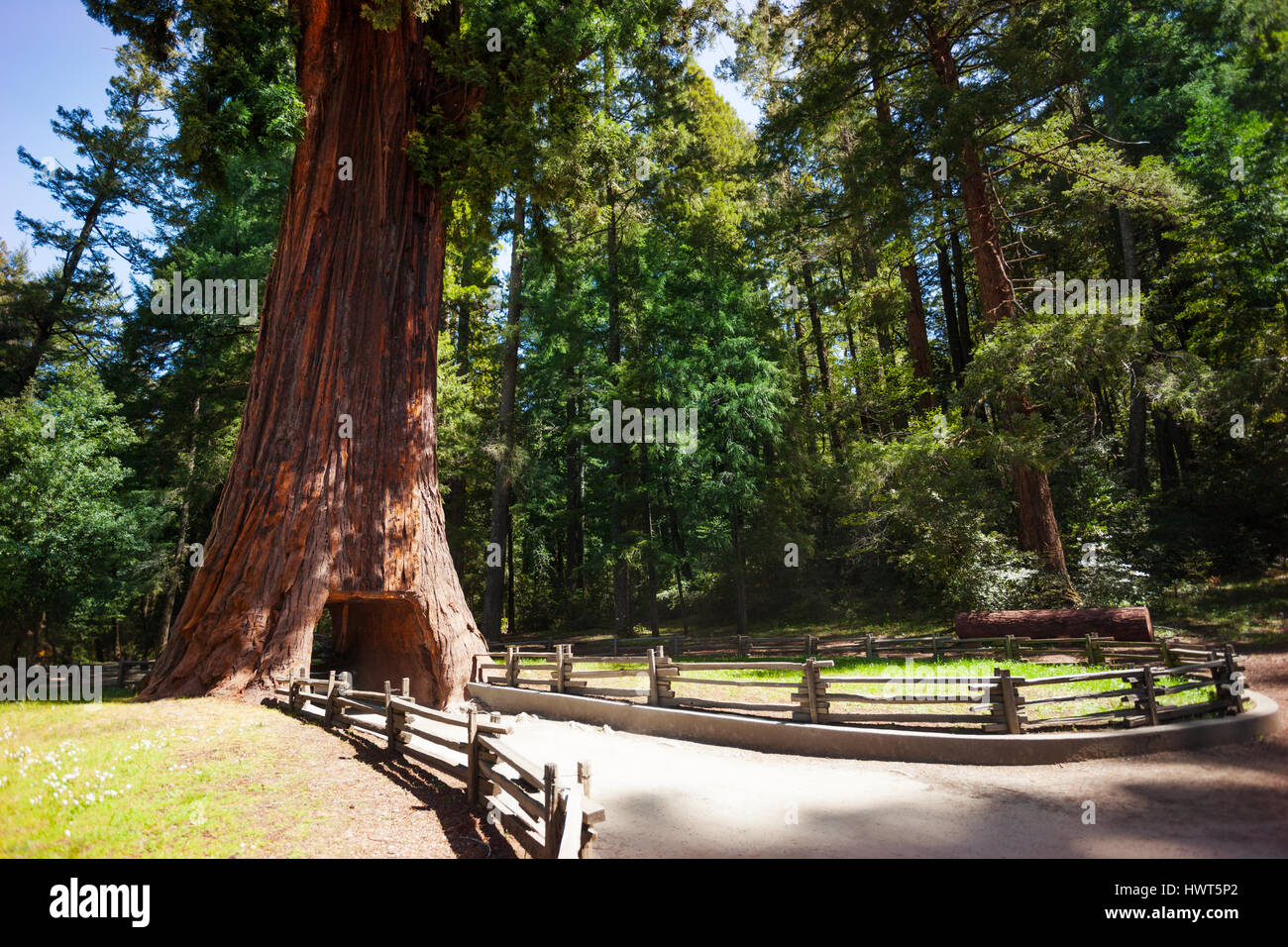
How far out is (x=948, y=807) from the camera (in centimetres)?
597

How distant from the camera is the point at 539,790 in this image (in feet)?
17.4

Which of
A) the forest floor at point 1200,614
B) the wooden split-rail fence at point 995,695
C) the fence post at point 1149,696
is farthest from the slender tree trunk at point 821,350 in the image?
the fence post at point 1149,696

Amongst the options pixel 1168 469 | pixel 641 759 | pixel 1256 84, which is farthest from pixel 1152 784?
pixel 1168 469

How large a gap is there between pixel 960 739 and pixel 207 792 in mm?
7963

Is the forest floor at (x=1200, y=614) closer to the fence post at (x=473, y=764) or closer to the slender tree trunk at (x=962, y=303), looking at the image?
the slender tree trunk at (x=962, y=303)

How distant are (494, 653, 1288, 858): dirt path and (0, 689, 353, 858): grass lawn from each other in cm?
302

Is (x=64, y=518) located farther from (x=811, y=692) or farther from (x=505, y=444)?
(x=811, y=692)

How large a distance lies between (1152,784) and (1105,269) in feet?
85.9

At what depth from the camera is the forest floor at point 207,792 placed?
15.9 feet

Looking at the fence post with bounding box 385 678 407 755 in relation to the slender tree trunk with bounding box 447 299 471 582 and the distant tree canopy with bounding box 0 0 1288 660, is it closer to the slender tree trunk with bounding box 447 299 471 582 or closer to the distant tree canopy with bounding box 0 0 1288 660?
the distant tree canopy with bounding box 0 0 1288 660

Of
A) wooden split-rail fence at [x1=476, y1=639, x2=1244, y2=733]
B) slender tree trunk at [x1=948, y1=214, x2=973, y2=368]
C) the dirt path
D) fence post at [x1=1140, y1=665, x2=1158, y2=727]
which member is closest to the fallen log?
wooden split-rail fence at [x1=476, y1=639, x2=1244, y2=733]

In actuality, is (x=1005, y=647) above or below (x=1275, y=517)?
below

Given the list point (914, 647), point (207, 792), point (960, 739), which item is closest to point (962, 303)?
point (914, 647)
